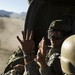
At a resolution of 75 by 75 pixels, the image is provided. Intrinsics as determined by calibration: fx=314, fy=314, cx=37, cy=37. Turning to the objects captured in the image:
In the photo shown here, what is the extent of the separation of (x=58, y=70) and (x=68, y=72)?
94 centimetres

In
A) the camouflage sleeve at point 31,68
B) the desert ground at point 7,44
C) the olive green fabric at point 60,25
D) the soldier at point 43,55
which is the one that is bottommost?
the desert ground at point 7,44

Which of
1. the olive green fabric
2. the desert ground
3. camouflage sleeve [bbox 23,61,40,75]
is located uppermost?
the olive green fabric

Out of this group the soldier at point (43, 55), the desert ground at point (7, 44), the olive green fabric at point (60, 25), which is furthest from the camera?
the desert ground at point (7, 44)

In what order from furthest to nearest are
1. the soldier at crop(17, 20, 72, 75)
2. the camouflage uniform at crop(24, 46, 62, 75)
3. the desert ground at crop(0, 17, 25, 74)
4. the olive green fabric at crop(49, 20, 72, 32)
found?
the desert ground at crop(0, 17, 25, 74) → the olive green fabric at crop(49, 20, 72, 32) → the camouflage uniform at crop(24, 46, 62, 75) → the soldier at crop(17, 20, 72, 75)

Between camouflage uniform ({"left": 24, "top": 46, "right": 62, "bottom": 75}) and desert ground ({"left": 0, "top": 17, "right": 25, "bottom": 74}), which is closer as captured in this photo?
camouflage uniform ({"left": 24, "top": 46, "right": 62, "bottom": 75})

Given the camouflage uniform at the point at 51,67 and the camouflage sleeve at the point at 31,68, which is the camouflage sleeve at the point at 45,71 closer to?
the camouflage uniform at the point at 51,67

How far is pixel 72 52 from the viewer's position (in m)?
3.14

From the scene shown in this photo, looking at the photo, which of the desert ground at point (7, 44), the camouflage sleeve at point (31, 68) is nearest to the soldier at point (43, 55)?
the camouflage sleeve at point (31, 68)

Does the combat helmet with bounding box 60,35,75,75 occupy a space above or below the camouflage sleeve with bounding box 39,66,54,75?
above

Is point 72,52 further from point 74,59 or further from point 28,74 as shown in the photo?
point 28,74

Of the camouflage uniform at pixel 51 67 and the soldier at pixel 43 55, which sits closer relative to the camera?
the soldier at pixel 43 55

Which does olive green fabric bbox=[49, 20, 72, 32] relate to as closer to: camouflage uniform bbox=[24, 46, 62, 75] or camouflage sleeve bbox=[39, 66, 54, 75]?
camouflage uniform bbox=[24, 46, 62, 75]

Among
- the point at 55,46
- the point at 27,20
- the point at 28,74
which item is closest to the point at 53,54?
the point at 55,46

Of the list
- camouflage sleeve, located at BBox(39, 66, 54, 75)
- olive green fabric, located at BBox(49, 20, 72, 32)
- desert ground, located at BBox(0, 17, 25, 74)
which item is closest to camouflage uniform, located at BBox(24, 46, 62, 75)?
camouflage sleeve, located at BBox(39, 66, 54, 75)
